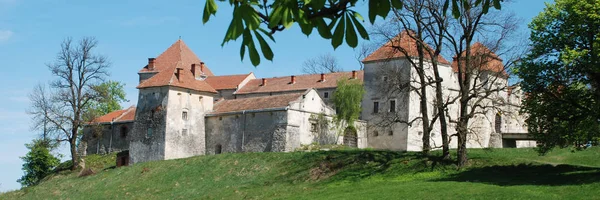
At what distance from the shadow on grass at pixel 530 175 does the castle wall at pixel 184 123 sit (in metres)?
25.6

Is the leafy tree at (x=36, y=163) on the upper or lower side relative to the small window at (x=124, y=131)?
lower

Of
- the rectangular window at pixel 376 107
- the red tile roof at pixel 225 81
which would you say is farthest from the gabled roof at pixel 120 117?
the rectangular window at pixel 376 107

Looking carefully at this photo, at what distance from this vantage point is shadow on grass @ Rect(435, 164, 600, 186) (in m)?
26.5

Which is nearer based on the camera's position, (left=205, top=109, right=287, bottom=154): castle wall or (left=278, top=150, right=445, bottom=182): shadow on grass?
(left=278, top=150, right=445, bottom=182): shadow on grass

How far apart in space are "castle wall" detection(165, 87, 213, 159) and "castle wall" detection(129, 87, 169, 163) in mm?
414

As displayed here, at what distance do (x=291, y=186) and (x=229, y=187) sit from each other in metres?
4.06

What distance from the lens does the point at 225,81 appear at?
6788 cm

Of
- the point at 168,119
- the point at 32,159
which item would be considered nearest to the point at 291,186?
the point at 168,119

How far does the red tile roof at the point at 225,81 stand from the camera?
219 ft

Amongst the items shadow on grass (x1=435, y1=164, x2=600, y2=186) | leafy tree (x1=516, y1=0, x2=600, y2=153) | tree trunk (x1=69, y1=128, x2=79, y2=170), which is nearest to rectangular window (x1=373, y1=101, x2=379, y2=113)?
tree trunk (x1=69, y1=128, x2=79, y2=170)

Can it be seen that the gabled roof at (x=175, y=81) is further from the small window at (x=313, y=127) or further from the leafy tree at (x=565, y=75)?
the leafy tree at (x=565, y=75)

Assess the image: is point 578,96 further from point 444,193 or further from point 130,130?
point 130,130

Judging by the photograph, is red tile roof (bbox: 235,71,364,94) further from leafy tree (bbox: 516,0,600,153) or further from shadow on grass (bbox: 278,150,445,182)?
leafy tree (bbox: 516,0,600,153)

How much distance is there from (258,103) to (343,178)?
19191 mm
